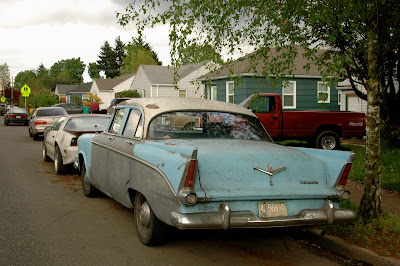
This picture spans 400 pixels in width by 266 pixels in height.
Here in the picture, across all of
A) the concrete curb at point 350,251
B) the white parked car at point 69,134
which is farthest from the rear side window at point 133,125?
the white parked car at point 69,134

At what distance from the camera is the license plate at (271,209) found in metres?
4.62

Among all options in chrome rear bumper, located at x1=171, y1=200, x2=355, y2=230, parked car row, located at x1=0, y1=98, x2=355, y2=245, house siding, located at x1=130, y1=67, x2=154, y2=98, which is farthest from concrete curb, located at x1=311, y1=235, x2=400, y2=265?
house siding, located at x1=130, y1=67, x2=154, y2=98

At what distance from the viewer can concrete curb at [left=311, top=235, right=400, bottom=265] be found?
4943 millimetres

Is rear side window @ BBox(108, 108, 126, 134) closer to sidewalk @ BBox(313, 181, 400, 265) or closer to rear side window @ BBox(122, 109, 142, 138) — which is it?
rear side window @ BBox(122, 109, 142, 138)

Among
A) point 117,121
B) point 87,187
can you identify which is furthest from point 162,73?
point 117,121

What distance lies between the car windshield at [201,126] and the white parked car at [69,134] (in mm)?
4855

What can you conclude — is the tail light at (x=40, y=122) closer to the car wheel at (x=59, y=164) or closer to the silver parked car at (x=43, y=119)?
the silver parked car at (x=43, y=119)

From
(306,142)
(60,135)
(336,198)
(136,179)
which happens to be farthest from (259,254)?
(306,142)

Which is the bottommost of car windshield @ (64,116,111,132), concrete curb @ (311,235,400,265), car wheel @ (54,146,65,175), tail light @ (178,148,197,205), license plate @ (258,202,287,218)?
concrete curb @ (311,235,400,265)

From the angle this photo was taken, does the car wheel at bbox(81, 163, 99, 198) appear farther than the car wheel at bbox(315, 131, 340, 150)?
No

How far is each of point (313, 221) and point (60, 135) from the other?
752 cm

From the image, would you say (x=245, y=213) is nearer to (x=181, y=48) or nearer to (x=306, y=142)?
(x=181, y=48)

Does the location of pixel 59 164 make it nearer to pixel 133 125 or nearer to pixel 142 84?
pixel 133 125

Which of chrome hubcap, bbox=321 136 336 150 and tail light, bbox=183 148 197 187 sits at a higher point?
tail light, bbox=183 148 197 187
